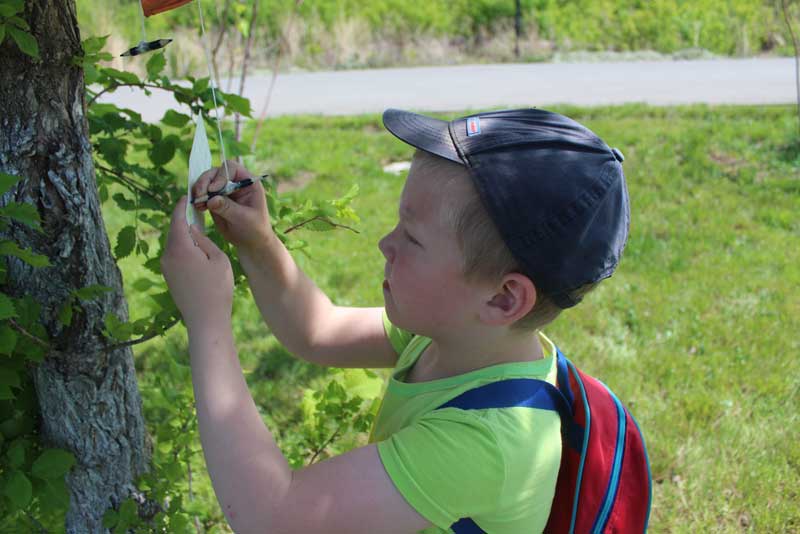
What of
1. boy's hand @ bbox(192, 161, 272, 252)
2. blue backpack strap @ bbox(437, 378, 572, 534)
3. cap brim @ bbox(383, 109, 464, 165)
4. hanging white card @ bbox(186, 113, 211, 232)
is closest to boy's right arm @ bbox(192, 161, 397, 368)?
boy's hand @ bbox(192, 161, 272, 252)

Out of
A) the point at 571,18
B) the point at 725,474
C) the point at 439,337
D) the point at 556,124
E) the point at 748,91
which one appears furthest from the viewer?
the point at 571,18

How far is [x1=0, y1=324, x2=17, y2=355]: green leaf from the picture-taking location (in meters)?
1.31

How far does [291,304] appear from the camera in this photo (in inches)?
68.1

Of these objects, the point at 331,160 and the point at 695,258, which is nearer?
the point at 695,258

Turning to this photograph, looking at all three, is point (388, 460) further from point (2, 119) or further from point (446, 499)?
point (2, 119)

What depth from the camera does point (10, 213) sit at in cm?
125

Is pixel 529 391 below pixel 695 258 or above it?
above

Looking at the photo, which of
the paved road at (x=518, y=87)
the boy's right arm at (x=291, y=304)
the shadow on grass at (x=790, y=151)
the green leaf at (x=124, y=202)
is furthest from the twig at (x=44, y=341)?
the paved road at (x=518, y=87)

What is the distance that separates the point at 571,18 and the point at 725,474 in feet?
35.4

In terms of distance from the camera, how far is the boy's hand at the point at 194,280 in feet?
4.33

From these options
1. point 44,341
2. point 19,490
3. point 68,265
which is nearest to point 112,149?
point 68,265

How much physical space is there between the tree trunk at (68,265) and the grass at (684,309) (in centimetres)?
29

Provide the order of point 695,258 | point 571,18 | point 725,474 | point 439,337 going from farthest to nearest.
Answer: point 571,18, point 695,258, point 725,474, point 439,337

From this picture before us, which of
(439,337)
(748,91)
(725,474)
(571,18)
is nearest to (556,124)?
(439,337)
